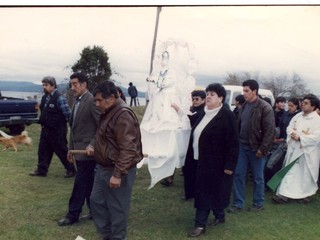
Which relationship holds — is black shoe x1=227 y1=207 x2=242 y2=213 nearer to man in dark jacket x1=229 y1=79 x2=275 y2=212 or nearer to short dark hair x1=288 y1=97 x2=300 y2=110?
man in dark jacket x1=229 y1=79 x2=275 y2=212

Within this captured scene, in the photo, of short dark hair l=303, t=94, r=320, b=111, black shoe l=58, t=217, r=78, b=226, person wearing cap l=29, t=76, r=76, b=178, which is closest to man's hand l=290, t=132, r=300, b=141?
short dark hair l=303, t=94, r=320, b=111

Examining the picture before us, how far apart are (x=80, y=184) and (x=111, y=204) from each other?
2.56ft

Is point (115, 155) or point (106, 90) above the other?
point (106, 90)

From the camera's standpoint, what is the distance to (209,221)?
481 centimetres

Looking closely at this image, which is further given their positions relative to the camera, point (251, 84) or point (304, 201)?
point (304, 201)

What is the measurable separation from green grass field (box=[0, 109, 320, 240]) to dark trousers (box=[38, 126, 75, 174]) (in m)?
0.28

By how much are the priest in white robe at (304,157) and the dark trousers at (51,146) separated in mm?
3204

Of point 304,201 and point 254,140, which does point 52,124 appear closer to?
point 254,140

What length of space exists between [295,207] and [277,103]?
7.31 ft

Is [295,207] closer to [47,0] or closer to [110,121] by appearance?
[110,121]

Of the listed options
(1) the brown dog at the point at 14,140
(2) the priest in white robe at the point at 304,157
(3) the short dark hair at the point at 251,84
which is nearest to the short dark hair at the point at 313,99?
(2) the priest in white robe at the point at 304,157

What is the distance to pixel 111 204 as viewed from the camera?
12.5ft

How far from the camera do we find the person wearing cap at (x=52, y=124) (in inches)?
256

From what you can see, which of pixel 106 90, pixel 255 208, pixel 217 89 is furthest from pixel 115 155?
pixel 255 208
